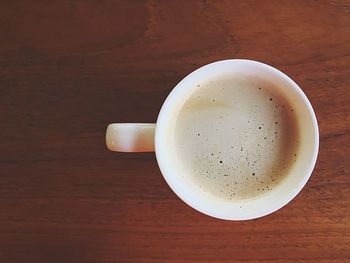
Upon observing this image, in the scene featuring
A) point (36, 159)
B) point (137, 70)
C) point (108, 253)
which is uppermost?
point (137, 70)

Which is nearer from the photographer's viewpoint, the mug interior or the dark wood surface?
the mug interior

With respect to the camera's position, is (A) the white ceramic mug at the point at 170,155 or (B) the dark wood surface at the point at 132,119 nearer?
(A) the white ceramic mug at the point at 170,155

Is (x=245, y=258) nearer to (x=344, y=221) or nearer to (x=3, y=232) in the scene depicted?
(x=344, y=221)

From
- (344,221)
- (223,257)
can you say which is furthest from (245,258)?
(344,221)

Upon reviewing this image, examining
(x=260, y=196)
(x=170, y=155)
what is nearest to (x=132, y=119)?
Answer: (x=170, y=155)
